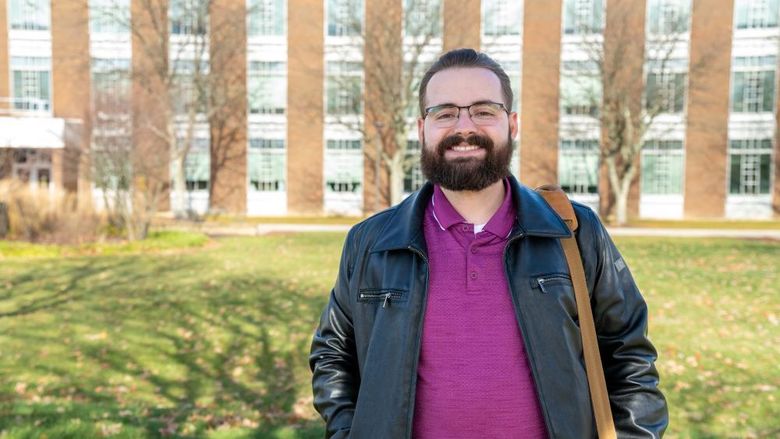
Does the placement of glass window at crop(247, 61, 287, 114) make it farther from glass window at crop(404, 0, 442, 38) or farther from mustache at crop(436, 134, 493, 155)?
mustache at crop(436, 134, 493, 155)

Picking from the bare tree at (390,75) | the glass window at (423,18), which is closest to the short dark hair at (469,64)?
the bare tree at (390,75)

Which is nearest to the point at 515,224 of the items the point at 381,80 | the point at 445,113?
the point at 445,113

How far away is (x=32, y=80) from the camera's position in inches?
1415

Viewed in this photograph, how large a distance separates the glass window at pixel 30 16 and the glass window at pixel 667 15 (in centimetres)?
2997

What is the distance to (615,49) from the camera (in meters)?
32.6

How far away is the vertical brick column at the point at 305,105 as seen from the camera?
36.6 m

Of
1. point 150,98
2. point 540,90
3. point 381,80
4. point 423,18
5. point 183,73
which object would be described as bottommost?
point 150,98

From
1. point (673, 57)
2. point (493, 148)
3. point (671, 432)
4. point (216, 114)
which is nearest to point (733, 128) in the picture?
point (673, 57)

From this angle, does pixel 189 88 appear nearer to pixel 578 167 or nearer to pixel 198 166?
pixel 198 166

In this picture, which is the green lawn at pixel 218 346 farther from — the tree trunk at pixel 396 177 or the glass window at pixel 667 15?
the glass window at pixel 667 15

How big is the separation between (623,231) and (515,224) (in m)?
27.2

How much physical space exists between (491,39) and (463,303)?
3543 centimetres

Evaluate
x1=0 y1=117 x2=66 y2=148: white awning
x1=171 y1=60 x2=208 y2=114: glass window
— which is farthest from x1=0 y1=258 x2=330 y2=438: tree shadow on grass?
x1=171 y1=60 x2=208 y2=114: glass window

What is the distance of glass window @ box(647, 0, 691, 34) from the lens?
1324 inches
